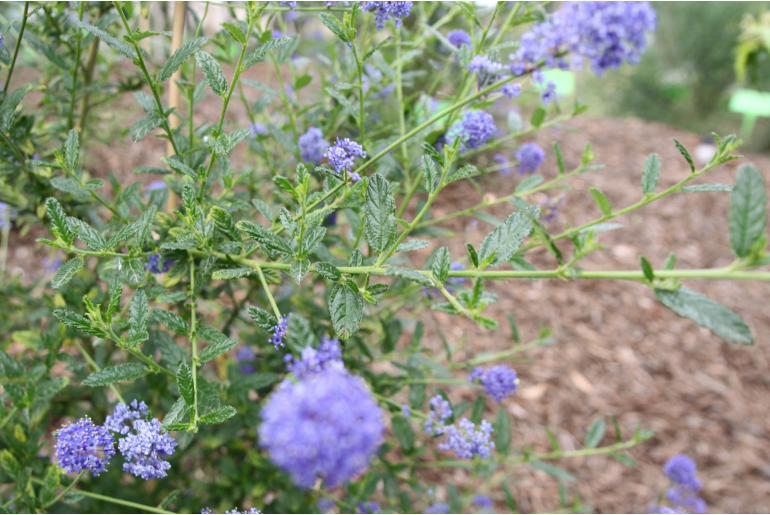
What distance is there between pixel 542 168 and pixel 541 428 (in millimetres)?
2120

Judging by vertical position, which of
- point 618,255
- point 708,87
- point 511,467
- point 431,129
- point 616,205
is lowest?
point 511,467

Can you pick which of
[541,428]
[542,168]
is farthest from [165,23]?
[542,168]

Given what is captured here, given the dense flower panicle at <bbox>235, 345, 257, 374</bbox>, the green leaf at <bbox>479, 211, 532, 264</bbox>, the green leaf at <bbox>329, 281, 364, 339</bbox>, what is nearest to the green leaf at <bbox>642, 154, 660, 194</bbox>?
the green leaf at <bbox>479, 211, 532, 264</bbox>

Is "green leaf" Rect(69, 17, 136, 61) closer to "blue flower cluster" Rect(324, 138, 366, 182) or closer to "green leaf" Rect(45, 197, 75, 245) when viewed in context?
"green leaf" Rect(45, 197, 75, 245)

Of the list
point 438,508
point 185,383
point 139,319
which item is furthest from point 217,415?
point 438,508

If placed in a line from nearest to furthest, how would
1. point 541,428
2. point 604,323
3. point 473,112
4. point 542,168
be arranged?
1. point 473,112
2. point 541,428
3. point 604,323
4. point 542,168

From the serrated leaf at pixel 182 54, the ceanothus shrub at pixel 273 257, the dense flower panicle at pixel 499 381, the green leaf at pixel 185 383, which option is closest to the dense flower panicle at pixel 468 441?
the ceanothus shrub at pixel 273 257

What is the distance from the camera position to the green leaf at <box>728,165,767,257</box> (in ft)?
2.85

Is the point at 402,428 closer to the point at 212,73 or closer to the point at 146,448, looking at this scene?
the point at 146,448

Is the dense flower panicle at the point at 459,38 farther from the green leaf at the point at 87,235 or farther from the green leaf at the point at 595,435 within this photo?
the green leaf at the point at 595,435

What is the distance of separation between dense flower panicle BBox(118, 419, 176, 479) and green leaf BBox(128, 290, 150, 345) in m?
0.13

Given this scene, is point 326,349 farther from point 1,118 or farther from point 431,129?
point 1,118

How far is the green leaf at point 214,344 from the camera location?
1.05 m

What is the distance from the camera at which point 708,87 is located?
730cm
